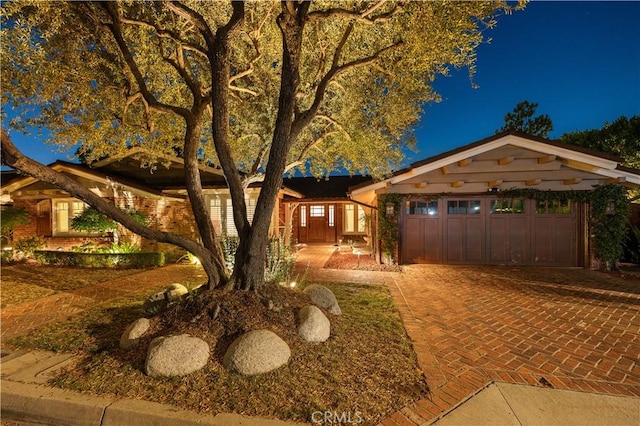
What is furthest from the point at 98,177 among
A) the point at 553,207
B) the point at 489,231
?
the point at 553,207

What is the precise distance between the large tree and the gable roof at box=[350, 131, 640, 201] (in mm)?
1260

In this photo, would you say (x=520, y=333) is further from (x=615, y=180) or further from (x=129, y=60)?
(x=129, y=60)

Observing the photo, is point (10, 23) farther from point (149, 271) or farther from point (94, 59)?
point (149, 271)

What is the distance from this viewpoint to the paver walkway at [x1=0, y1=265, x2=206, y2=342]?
4965 millimetres

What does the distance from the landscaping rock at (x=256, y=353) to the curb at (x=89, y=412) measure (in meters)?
0.59

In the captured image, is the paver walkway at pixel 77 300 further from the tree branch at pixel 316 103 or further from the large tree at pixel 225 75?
the tree branch at pixel 316 103

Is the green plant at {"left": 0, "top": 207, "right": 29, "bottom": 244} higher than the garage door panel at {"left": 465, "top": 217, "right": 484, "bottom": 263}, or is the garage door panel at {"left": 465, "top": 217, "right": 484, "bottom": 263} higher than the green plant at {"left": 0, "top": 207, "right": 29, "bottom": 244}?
the green plant at {"left": 0, "top": 207, "right": 29, "bottom": 244}

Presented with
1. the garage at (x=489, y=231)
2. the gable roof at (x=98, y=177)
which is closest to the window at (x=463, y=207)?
the garage at (x=489, y=231)

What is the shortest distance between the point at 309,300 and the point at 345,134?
15.6 feet

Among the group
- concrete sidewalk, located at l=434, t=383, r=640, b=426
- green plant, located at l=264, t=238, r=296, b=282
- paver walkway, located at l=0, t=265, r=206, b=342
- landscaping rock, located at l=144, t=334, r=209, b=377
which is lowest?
concrete sidewalk, located at l=434, t=383, r=640, b=426

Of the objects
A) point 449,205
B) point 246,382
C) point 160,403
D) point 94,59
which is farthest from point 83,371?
point 449,205

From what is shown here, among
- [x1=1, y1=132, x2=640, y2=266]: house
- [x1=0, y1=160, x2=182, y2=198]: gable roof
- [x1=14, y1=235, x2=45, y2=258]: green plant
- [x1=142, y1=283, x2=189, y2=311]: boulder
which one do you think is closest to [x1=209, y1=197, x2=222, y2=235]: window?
[x1=1, y1=132, x2=640, y2=266]: house

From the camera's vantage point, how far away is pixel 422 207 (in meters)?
10.1

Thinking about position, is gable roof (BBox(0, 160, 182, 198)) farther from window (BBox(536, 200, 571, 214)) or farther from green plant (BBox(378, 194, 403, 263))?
window (BBox(536, 200, 571, 214))
